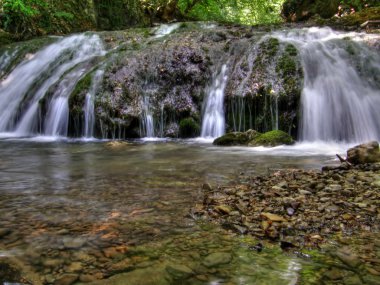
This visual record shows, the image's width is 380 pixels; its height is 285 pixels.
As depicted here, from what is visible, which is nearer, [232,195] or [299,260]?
[299,260]

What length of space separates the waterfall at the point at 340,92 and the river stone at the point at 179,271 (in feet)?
20.0

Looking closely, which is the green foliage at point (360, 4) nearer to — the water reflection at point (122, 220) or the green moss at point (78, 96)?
the green moss at point (78, 96)

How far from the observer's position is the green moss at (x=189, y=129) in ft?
28.1

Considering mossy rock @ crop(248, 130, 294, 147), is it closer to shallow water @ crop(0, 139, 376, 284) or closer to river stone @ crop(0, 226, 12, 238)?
shallow water @ crop(0, 139, 376, 284)

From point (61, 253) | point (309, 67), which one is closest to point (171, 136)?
point (309, 67)

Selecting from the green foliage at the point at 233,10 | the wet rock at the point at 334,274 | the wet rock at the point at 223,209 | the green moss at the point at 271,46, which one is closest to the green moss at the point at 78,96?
the green moss at the point at 271,46

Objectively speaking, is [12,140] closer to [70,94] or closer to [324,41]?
[70,94]

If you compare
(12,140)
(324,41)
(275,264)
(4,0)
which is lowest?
(275,264)

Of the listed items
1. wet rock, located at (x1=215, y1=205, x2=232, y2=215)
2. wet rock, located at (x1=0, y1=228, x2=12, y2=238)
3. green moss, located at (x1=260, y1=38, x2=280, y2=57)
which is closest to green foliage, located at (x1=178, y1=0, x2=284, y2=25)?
green moss, located at (x1=260, y1=38, x2=280, y2=57)

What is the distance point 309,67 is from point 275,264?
722cm

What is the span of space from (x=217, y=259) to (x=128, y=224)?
79cm

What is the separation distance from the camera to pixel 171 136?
8609mm

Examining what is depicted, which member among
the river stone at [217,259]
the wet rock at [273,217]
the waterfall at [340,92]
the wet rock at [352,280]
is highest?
the waterfall at [340,92]

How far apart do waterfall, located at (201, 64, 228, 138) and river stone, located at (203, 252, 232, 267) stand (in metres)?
6.28
